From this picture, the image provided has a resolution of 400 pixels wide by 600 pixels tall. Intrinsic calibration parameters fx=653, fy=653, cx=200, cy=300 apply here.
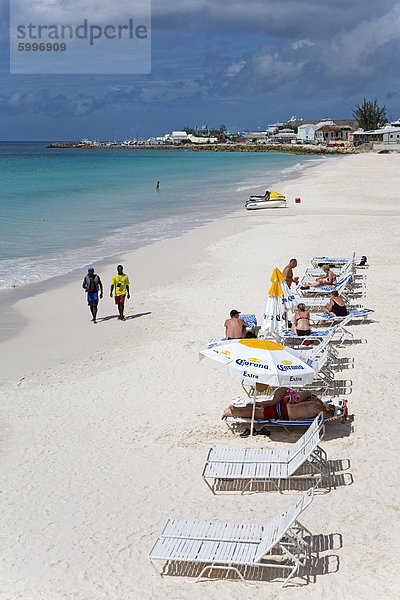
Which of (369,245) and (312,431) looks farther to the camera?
(369,245)

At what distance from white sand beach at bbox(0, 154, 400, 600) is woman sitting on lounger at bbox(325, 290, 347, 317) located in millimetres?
429

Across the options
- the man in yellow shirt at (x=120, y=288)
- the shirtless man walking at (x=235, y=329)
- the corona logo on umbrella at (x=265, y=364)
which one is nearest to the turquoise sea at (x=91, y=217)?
the man in yellow shirt at (x=120, y=288)

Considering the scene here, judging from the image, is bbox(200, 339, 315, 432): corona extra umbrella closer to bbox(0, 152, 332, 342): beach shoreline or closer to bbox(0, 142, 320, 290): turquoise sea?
bbox(0, 152, 332, 342): beach shoreline

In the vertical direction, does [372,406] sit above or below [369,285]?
below

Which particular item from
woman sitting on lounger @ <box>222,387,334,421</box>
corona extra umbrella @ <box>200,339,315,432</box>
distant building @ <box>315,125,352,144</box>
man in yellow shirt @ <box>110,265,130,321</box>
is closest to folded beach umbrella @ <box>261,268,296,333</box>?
woman sitting on lounger @ <box>222,387,334,421</box>

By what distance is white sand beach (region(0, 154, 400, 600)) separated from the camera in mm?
6051

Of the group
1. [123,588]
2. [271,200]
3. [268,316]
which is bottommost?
[123,588]

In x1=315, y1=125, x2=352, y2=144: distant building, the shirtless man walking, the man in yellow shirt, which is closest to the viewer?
the shirtless man walking

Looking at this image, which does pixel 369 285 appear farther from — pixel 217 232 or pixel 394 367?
pixel 217 232

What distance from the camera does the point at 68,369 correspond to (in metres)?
11.3

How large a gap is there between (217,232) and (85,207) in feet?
51.0

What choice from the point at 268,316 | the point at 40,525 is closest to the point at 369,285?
the point at 268,316

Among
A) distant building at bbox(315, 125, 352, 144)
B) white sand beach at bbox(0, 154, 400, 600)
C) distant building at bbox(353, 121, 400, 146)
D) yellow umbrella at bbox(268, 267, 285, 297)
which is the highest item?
distant building at bbox(315, 125, 352, 144)

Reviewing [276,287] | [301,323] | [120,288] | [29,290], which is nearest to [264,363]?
[276,287]
